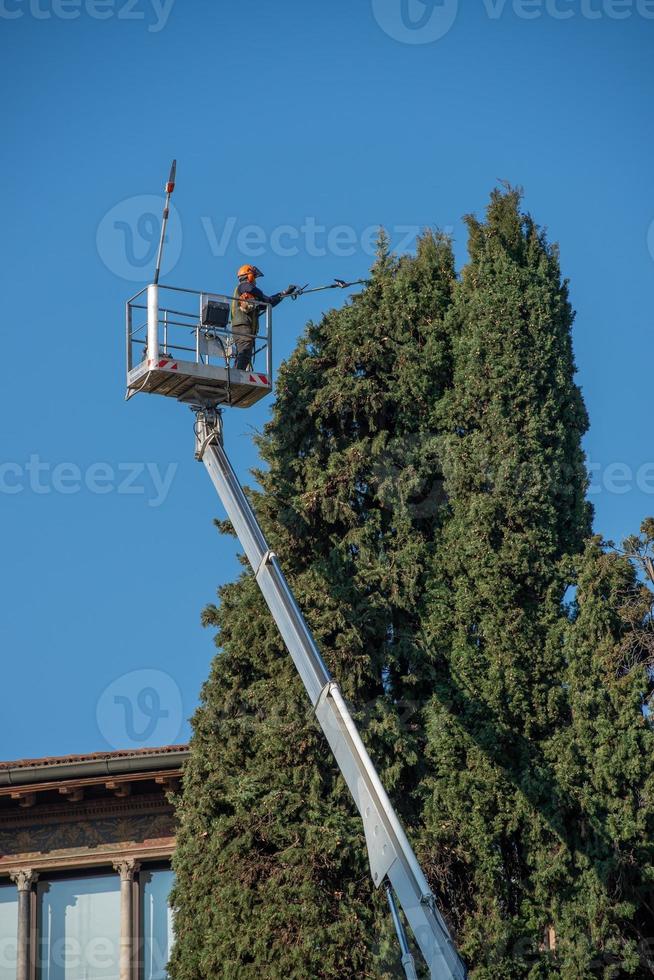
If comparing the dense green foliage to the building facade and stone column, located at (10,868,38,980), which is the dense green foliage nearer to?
the building facade

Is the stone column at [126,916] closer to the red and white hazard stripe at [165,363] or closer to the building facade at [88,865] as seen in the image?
the building facade at [88,865]

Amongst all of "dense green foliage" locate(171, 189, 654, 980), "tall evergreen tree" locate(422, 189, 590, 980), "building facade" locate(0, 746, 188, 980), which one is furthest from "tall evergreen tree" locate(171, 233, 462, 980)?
"building facade" locate(0, 746, 188, 980)

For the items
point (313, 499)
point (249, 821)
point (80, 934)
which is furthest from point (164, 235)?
point (80, 934)

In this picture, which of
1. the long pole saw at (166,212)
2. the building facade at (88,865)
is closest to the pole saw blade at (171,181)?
the long pole saw at (166,212)

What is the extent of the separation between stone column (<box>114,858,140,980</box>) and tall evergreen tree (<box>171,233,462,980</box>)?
1590mm

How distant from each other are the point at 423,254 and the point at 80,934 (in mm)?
10769

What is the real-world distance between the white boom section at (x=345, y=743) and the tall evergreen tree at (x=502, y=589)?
3.34 meters

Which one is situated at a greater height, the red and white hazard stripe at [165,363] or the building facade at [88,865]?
the red and white hazard stripe at [165,363]

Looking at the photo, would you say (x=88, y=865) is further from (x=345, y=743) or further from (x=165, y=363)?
(x=165, y=363)

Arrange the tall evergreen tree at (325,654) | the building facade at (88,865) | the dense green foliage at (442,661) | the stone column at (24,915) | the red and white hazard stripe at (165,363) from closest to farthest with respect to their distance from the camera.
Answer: the red and white hazard stripe at (165,363), the dense green foliage at (442,661), the tall evergreen tree at (325,654), the stone column at (24,915), the building facade at (88,865)

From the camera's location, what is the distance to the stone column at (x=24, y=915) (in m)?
22.5

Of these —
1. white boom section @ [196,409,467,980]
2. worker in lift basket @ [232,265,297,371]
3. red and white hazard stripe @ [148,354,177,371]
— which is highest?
worker in lift basket @ [232,265,297,371]

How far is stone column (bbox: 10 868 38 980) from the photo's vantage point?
22.5 metres

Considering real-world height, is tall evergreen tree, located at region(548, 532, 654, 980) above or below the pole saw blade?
below
